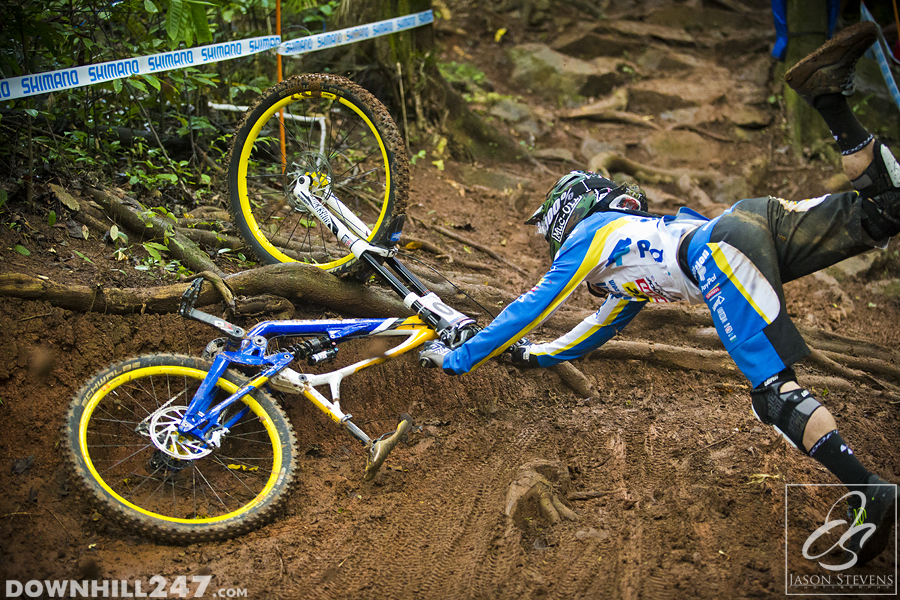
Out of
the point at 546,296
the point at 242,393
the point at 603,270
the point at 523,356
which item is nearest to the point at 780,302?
the point at 603,270

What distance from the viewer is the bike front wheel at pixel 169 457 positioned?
105 inches

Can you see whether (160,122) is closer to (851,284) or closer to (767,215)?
(767,215)

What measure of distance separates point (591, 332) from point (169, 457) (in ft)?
7.80

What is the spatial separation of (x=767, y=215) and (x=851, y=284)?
415cm

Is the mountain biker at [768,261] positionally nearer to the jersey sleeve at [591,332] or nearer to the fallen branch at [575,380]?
the jersey sleeve at [591,332]

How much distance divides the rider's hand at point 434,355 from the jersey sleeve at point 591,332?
2.27ft

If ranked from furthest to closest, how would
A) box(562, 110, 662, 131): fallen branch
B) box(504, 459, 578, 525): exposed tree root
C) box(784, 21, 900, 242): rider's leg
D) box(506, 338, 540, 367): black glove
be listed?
box(562, 110, 662, 131): fallen branch → box(506, 338, 540, 367): black glove → box(504, 459, 578, 525): exposed tree root → box(784, 21, 900, 242): rider's leg

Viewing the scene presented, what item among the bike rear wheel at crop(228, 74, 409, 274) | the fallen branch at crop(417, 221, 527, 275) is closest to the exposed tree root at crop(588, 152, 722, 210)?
the fallen branch at crop(417, 221, 527, 275)

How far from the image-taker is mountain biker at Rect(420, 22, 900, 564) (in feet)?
8.19

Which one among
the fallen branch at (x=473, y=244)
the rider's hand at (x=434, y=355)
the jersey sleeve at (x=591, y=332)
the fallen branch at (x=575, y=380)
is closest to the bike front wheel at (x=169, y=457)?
the rider's hand at (x=434, y=355)

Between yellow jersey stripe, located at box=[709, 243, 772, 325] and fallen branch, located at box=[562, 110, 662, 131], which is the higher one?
yellow jersey stripe, located at box=[709, 243, 772, 325]

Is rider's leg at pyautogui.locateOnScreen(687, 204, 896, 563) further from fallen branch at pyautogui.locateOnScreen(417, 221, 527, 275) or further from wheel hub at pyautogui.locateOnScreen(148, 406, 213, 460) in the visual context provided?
fallen branch at pyautogui.locateOnScreen(417, 221, 527, 275)

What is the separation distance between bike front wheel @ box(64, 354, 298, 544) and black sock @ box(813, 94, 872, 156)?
291cm

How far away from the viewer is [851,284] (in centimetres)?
596
